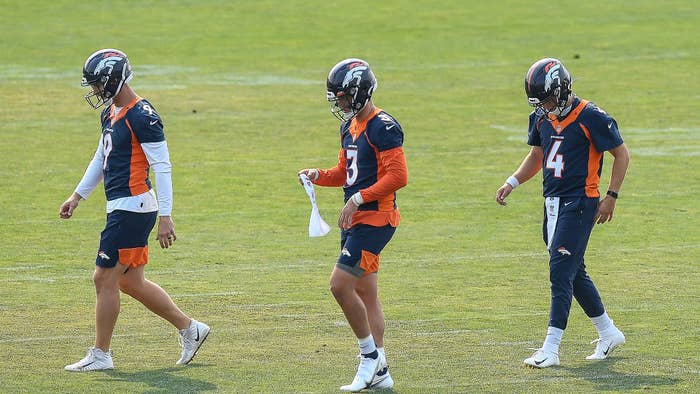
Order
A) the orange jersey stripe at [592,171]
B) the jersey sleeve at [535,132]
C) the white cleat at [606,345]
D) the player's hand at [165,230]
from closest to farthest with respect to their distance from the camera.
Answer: the player's hand at [165,230], the orange jersey stripe at [592,171], the white cleat at [606,345], the jersey sleeve at [535,132]

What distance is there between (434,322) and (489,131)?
10.2 m

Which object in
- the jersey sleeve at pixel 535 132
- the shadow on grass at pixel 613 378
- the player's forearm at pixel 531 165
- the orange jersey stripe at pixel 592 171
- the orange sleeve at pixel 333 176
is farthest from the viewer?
the player's forearm at pixel 531 165

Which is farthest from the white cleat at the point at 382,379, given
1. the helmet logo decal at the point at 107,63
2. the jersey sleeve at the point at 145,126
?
the helmet logo decal at the point at 107,63

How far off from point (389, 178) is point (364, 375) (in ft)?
3.80

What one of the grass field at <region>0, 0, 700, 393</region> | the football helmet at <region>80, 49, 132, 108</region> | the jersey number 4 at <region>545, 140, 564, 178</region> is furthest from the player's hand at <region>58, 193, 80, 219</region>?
the jersey number 4 at <region>545, 140, 564, 178</region>

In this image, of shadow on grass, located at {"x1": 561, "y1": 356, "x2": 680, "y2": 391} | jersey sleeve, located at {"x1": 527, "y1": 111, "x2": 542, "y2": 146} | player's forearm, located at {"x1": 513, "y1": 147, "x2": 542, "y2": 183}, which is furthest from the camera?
player's forearm, located at {"x1": 513, "y1": 147, "x2": 542, "y2": 183}

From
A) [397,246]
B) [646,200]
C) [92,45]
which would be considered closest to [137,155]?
[397,246]

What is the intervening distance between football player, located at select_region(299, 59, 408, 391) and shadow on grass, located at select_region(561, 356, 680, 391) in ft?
4.08

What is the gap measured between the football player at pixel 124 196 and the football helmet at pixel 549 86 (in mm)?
2340

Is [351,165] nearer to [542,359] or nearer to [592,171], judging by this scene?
[592,171]

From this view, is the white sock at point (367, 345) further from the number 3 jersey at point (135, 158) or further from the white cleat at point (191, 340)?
the number 3 jersey at point (135, 158)

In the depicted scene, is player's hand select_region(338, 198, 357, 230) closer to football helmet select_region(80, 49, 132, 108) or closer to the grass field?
the grass field

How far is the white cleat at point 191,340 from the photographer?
934 cm

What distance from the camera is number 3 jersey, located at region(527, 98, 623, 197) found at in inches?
364
